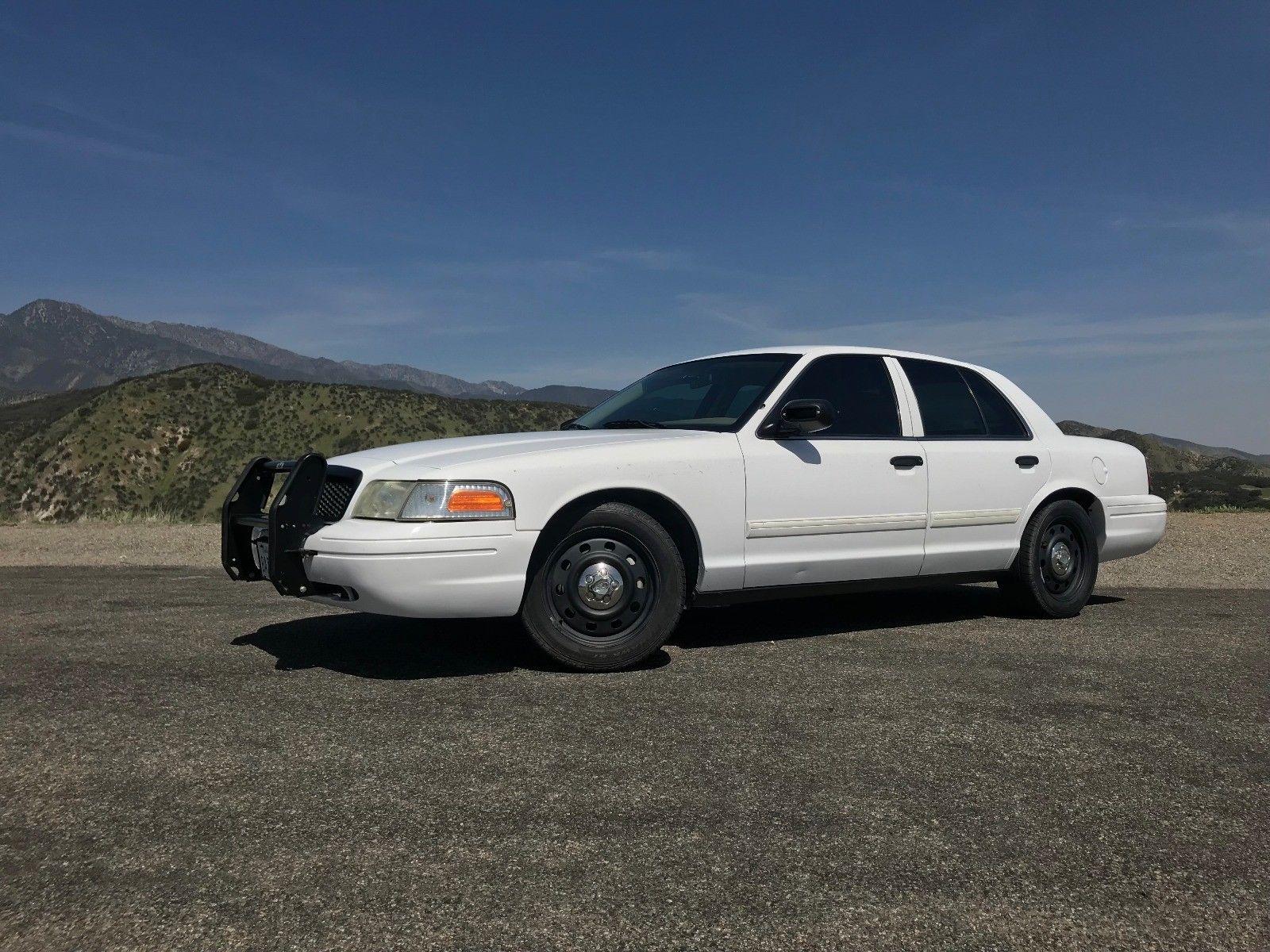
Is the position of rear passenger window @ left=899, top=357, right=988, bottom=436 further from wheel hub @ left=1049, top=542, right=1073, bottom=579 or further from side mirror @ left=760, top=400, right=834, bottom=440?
side mirror @ left=760, top=400, right=834, bottom=440

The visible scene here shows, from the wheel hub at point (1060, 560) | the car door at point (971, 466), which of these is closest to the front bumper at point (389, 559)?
the car door at point (971, 466)

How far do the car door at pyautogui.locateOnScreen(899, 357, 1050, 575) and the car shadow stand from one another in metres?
0.53

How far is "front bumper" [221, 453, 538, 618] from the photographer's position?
440 centimetres

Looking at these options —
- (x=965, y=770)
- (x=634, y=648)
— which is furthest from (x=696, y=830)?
(x=634, y=648)

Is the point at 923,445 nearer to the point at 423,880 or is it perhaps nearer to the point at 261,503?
the point at 261,503

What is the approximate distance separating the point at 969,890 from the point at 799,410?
3.09m

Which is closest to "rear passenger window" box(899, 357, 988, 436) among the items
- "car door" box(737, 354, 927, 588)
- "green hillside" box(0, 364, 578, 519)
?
"car door" box(737, 354, 927, 588)

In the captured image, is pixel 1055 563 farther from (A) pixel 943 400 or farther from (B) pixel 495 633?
(B) pixel 495 633

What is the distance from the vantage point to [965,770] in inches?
132

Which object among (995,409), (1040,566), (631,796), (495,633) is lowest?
(631,796)

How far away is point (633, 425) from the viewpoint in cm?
584

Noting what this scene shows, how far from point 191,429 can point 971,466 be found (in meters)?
54.4

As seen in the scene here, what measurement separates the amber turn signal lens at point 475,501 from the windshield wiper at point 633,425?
137 centimetres

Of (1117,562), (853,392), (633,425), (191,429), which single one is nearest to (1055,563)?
(853,392)
